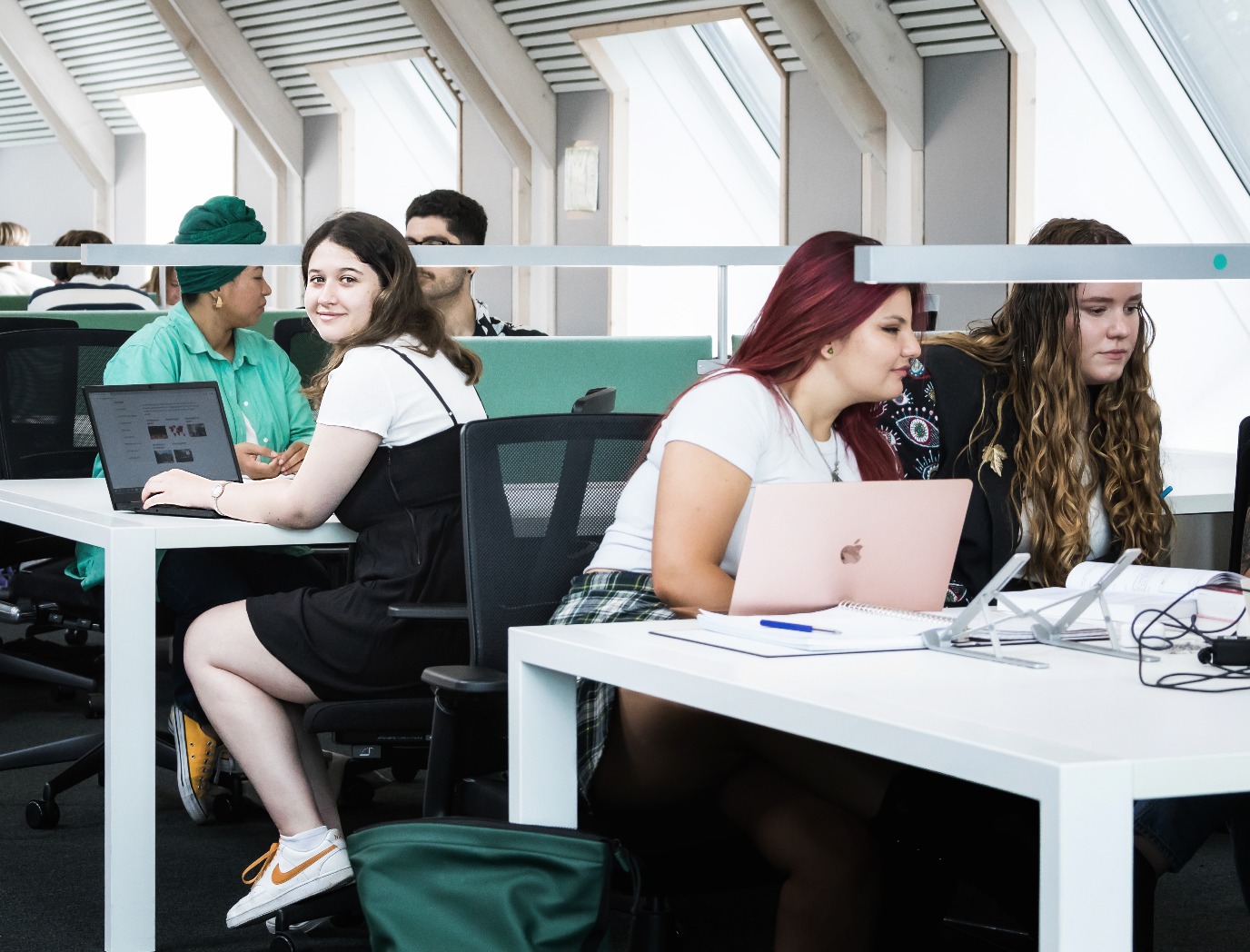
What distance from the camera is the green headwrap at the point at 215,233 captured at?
3168 mm

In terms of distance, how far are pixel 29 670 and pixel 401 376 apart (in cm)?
173

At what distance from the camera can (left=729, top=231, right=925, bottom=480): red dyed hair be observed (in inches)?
82.4

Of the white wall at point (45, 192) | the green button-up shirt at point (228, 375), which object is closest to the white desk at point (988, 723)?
the green button-up shirt at point (228, 375)

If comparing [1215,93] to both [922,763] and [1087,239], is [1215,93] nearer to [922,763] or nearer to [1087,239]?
[1087,239]

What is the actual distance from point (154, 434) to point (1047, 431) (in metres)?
1.48

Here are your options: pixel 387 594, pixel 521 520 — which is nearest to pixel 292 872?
pixel 387 594

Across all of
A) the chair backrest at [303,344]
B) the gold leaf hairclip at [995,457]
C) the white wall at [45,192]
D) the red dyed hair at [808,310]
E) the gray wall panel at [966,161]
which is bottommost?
the gold leaf hairclip at [995,457]

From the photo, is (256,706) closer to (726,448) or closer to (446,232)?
(726,448)

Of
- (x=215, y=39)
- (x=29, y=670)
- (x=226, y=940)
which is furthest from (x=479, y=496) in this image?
(x=215, y=39)

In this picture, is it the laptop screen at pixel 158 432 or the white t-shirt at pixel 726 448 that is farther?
the laptop screen at pixel 158 432

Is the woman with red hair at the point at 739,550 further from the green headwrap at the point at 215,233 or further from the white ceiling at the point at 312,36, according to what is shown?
the white ceiling at the point at 312,36

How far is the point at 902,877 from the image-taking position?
Answer: 1.85m

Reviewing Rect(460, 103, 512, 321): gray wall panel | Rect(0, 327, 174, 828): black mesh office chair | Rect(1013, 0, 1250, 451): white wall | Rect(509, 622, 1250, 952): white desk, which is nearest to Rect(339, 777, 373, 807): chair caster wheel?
Rect(0, 327, 174, 828): black mesh office chair

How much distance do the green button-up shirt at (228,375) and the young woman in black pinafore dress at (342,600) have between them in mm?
666
